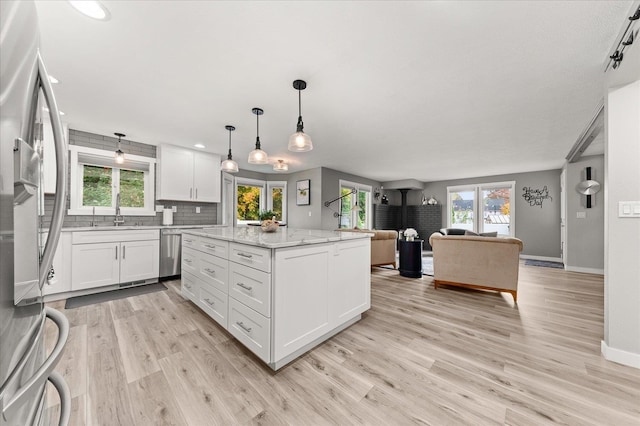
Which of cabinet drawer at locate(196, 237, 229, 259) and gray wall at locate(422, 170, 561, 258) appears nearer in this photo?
cabinet drawer at locate(196, 237, 229, 259)

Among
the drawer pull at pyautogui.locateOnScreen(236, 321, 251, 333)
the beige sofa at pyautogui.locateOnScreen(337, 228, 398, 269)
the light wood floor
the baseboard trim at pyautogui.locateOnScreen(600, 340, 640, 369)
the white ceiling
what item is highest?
the white ceiling

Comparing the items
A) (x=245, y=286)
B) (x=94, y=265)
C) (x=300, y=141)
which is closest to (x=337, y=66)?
(x=300, y=141)

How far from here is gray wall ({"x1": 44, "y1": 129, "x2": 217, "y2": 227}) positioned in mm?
3520

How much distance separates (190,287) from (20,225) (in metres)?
2.64

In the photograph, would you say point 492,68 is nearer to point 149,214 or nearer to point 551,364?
point 551,364

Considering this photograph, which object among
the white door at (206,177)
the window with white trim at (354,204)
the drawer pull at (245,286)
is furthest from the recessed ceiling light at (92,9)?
the window with white trim at (354,204)

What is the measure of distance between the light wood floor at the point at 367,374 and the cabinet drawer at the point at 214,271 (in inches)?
17.2

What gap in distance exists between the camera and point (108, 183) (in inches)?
152

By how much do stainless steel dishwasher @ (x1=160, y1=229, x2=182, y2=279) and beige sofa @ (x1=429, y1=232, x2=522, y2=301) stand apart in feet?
13.5

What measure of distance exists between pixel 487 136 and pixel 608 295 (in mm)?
2575

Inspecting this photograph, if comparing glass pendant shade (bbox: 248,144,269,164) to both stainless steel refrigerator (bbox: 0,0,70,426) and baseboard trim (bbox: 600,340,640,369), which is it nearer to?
stainless steel refrigerator (bbox: 0,0,70,426)

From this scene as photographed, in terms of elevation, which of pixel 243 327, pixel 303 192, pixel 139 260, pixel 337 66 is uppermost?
pixel 337 66

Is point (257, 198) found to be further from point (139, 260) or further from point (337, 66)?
point (337, 66)

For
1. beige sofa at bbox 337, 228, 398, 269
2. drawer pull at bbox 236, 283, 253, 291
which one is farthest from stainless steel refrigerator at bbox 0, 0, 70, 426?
beige sofa at bbox 337, 228, 398, 269
